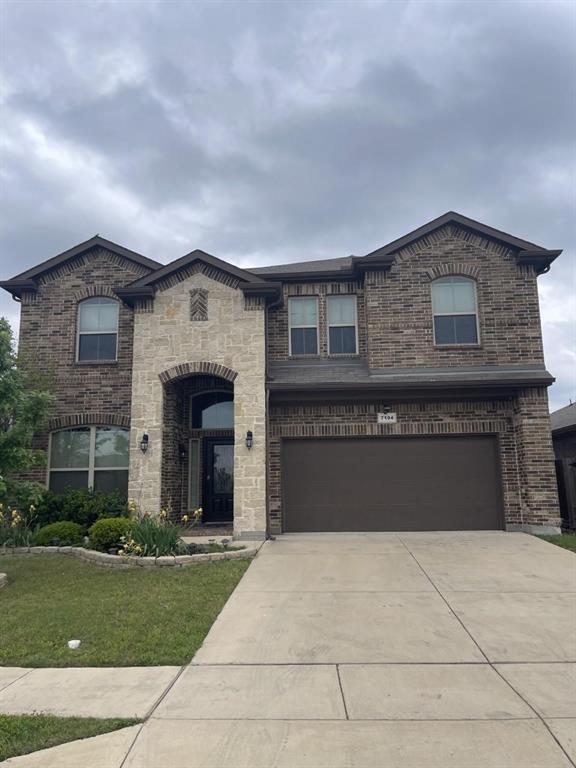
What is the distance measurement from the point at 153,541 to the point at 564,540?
8.08 meters

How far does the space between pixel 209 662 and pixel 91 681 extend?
106 centimetres

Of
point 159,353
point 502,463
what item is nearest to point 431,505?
point 502,463

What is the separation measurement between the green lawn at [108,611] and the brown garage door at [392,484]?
3687 millimetres

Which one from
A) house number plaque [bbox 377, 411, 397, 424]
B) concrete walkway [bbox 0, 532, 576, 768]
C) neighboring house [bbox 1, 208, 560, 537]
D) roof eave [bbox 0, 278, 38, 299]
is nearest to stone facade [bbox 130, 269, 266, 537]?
neighboring house [bbox 1, 208, 560, 537]

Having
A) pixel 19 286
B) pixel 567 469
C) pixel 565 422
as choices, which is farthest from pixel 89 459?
pixel 565 422

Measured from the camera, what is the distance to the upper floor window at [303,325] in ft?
46.2

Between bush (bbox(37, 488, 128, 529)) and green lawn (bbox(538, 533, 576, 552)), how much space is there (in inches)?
351

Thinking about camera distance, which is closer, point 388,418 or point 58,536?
point 58,536

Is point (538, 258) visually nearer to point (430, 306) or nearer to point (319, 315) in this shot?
point (430, 306)

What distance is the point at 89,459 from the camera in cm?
1347

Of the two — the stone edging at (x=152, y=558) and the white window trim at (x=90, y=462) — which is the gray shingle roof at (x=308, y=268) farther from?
the stone edging at (x=152, y=558)

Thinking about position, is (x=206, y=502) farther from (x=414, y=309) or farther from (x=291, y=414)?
(x=414, y=309)

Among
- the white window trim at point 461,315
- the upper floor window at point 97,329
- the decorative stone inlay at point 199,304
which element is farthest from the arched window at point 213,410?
the white window trim at point 461,315

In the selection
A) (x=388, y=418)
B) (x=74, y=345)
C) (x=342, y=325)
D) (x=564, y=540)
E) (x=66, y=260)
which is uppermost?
(x=66, y=260)
